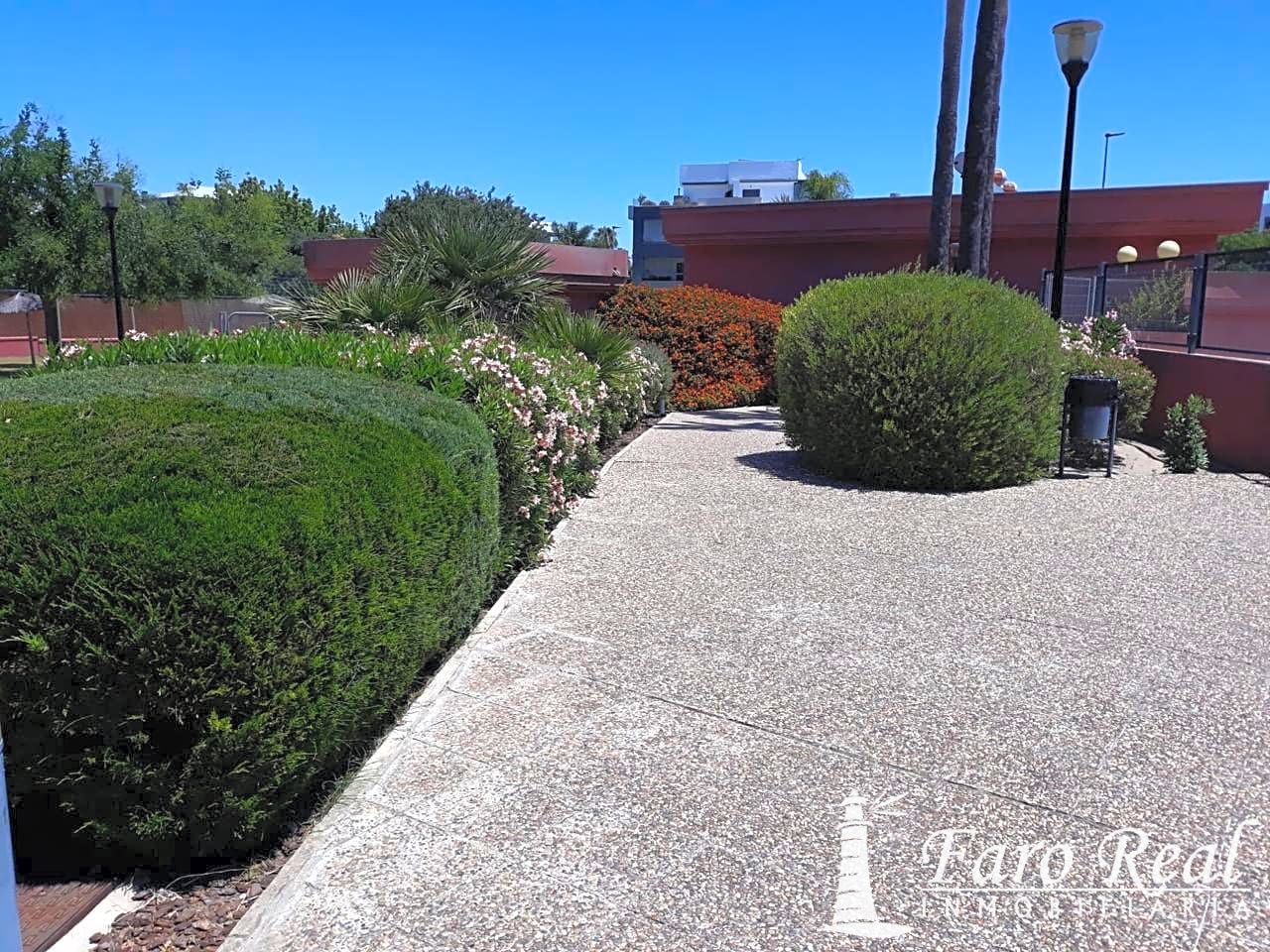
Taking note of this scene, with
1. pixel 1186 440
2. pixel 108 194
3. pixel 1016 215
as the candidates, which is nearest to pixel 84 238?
pixel 108 194

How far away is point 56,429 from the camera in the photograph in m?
3.83

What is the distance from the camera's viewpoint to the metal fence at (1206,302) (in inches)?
460

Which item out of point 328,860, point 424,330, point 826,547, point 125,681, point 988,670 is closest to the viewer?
point 125,681

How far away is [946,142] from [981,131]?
4220mm

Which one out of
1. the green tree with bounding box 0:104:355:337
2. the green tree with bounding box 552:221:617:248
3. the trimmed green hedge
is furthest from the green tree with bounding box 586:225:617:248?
the trimmed green hedge

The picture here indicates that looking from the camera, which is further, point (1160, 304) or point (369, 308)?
point (1160, 304)

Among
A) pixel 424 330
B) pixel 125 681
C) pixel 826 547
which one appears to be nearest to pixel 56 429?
pixel 125 681

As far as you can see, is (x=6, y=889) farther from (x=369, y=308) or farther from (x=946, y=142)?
(x=946, y=142)

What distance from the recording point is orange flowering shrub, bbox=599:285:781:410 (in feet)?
53.7

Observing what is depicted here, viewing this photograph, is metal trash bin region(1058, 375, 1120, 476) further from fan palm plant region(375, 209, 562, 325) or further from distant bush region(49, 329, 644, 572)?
fan palm plant region(375, 209, 562, 325)

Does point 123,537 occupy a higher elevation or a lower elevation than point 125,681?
higher

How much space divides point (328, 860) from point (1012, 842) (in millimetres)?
2150

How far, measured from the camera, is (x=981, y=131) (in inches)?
520

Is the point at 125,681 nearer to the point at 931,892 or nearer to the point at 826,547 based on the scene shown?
the point at 931,892
